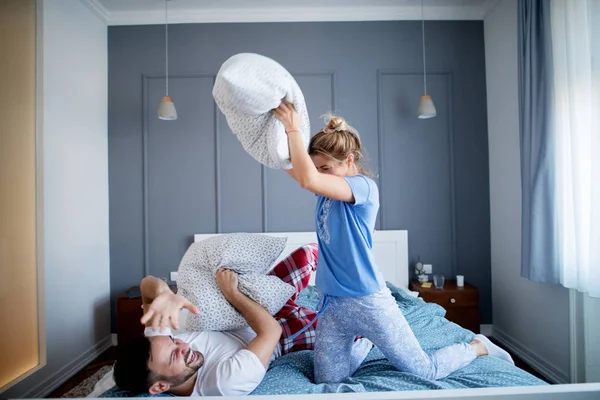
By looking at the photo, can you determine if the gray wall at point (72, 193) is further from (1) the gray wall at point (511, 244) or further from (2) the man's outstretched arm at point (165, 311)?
(1) the gray wall at point (511, 244)

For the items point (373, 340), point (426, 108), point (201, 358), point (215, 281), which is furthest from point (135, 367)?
point (426, 108)

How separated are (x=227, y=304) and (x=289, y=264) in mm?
360

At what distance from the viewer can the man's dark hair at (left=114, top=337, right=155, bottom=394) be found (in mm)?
1108

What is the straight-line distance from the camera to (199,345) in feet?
4.36

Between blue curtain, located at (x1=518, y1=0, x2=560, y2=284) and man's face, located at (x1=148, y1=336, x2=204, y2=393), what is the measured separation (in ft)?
7.60

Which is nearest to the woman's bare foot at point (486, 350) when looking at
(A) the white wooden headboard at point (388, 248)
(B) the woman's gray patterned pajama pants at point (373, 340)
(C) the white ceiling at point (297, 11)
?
(B) the woman's gray patterned pajama pants at point (373, 340)

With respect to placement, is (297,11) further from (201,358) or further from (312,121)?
(201,358)

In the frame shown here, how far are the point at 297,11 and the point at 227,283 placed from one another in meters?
2.80

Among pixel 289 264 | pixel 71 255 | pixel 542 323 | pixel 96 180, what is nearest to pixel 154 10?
pixel 96 180

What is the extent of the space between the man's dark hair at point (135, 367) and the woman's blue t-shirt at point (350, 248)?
66cm

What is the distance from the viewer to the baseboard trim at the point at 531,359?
239cm

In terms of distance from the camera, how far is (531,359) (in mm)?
2664

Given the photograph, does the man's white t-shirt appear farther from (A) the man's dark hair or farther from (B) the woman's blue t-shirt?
(B) the woman's blue t-shirt

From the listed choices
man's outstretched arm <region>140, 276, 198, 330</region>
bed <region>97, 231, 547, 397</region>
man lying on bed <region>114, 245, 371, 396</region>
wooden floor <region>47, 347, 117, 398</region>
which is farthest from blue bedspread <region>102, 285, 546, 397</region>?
wooden floor <region>47, 347, 117, 398</region>
